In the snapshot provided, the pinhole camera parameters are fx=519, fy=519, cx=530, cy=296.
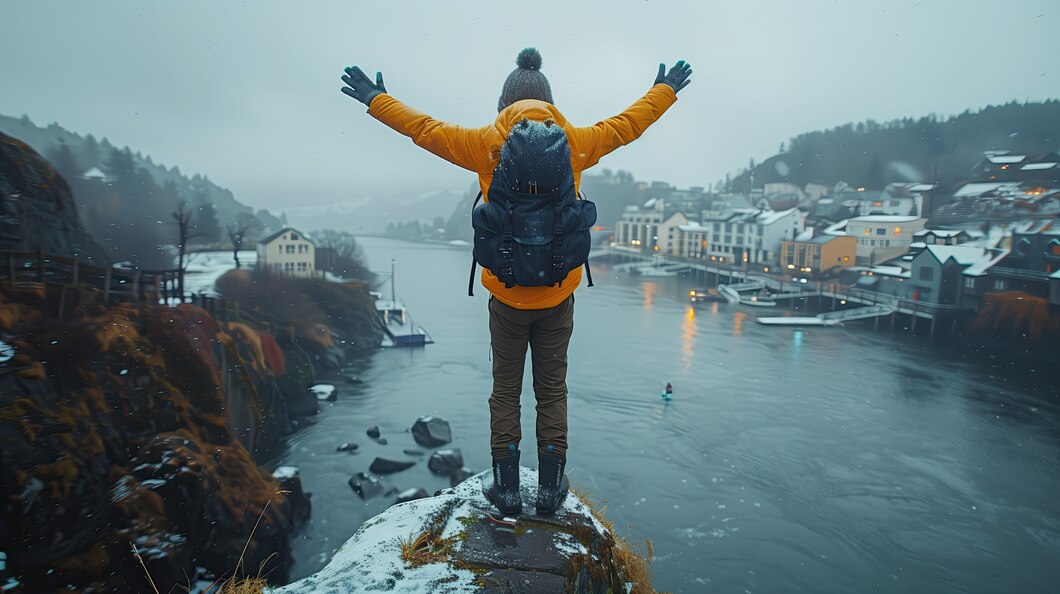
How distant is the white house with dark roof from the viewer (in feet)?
101

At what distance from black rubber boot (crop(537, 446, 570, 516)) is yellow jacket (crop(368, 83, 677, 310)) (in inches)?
31.6

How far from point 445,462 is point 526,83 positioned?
14.4 meters

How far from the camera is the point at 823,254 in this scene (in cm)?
4134

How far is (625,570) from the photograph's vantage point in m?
2.72

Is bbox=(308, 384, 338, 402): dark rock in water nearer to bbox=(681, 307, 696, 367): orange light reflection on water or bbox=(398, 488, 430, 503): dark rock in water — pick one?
bbox=(398, 488, 430, 503): dark rock in water

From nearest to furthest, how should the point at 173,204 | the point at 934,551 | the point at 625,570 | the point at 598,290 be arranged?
1. the point at 625,570
2. the point at 934,551
3. the point at 173,204
4. the point at 598,290

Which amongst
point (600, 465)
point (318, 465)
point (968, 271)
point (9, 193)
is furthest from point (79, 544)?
point (968, 271)

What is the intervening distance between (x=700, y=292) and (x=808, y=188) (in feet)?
85.3

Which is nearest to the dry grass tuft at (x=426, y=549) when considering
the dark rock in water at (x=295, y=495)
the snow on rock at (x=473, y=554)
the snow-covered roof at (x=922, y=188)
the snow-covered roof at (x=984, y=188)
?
the snow on rock at (x=473, y=554)

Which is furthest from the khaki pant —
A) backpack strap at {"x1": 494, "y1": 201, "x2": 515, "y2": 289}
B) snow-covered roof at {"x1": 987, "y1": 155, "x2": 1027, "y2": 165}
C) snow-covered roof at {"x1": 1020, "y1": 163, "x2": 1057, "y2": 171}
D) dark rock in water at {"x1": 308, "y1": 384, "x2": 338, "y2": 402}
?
snow-covered roof at {"x1": 987, "y1": 155, "x2": 1027, "y2": 165}

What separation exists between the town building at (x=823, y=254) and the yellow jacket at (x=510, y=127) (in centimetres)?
4471

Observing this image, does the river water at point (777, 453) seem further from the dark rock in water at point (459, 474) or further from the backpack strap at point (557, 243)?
the backpack strap at point (557, 243)

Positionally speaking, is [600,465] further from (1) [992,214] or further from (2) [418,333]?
(1) [992,214]

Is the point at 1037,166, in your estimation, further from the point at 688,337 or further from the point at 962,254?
the point at 688,337
